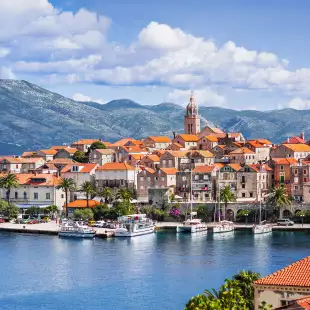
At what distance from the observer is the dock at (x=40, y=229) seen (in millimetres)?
107981

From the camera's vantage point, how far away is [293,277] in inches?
1271

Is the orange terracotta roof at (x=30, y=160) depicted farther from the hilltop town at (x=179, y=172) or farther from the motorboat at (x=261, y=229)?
the motorboat at (x=261, y=229)

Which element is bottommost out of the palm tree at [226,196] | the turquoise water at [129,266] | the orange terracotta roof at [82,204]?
the turquoise water at [129,266]

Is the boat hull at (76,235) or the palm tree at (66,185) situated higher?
the palm tree at (66,185)

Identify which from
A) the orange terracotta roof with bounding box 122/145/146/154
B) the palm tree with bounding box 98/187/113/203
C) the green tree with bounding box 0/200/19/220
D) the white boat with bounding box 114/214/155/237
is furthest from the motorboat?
the orange terracotta roof with bounding box 122/145/146/154

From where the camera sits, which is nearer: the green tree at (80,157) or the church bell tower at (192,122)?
the green tree at (80,157)

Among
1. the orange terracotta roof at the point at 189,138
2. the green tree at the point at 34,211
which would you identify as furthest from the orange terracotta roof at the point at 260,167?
the green tree at the point at 34,211

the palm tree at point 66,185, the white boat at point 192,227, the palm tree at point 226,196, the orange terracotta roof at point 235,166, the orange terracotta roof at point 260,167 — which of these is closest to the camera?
the white boat at point 192,227

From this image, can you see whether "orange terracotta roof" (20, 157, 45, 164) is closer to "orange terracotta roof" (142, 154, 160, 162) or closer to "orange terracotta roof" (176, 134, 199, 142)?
"orange terracotta roof" (142, 154, 160, 162)

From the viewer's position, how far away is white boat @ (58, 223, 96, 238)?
106 m

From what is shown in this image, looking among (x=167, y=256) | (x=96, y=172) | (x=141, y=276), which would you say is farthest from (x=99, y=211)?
(x=141, y=276)

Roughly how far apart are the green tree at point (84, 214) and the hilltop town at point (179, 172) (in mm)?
4233

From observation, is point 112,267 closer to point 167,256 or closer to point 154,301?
point 167,256

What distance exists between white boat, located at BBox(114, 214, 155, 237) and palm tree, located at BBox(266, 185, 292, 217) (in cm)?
1600
